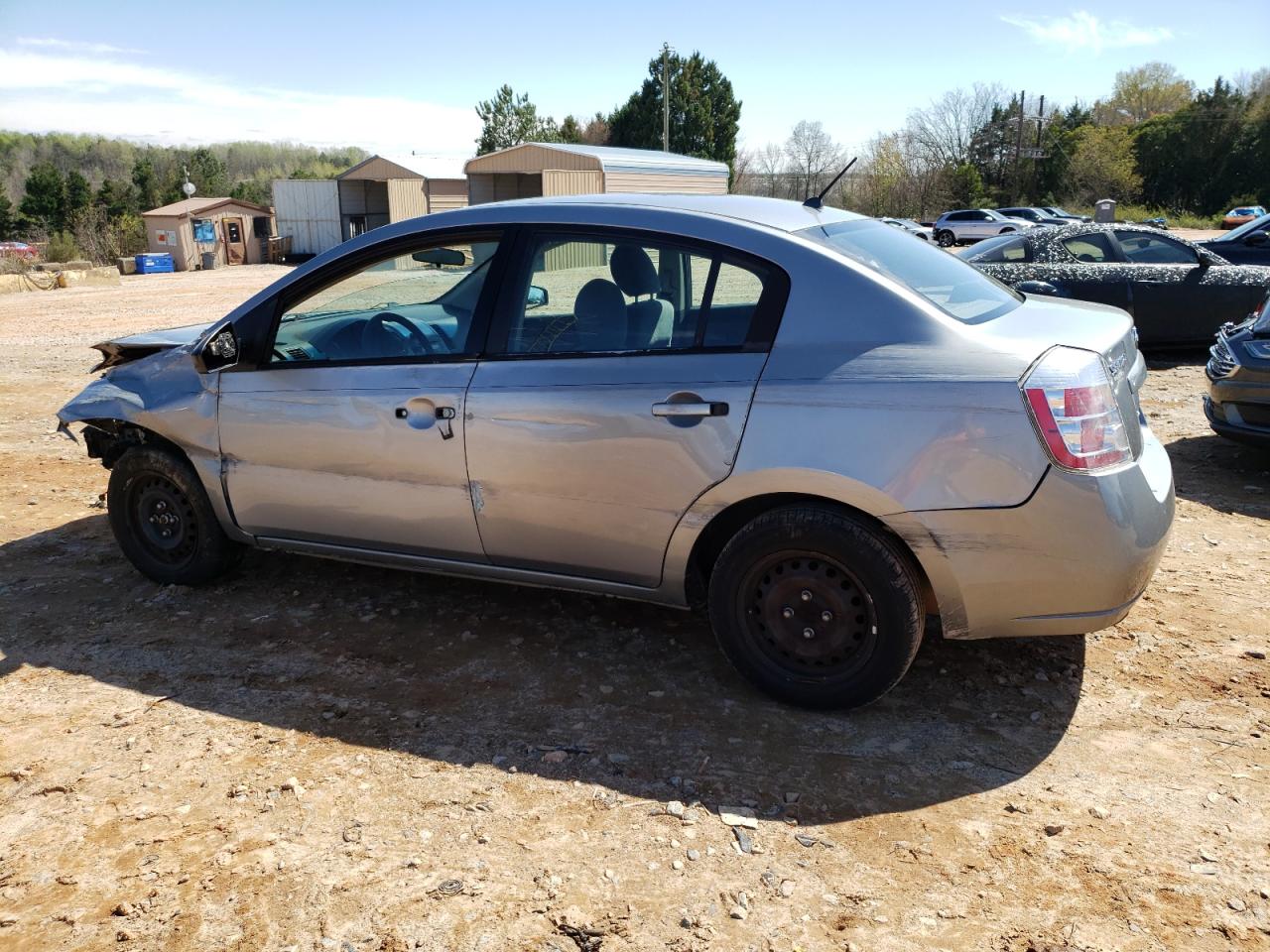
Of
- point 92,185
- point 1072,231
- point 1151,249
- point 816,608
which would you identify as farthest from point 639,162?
point 92,185

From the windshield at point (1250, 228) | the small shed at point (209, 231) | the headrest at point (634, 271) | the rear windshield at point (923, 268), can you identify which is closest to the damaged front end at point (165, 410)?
the headrest at point (634, 271)

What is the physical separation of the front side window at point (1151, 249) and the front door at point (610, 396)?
9223 millimetres

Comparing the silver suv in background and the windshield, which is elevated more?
the silver suv in background

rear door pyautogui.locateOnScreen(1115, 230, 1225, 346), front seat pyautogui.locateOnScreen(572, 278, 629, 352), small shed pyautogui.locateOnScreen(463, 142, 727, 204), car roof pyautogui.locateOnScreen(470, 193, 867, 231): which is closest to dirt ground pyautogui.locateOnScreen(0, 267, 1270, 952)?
front seat pyautogui.locateOnScreen(572, 278, 629, 352)

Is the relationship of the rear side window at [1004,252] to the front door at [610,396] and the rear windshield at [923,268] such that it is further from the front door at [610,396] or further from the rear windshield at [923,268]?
the front door at [610,396]

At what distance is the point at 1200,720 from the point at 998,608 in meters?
0.96

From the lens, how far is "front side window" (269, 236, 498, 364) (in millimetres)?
3961

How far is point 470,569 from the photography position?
4020 mm

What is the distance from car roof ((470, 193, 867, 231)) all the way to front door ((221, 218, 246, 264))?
45068 millimetres

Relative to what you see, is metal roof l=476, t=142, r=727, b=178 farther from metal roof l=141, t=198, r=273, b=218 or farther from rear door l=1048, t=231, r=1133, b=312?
rear door l=1048, t=231, r=1133, b=312

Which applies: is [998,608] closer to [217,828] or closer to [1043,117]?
[217,828]

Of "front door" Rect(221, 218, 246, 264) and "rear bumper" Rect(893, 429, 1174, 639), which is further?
"front door" Rect(221, 218, 246, 264)

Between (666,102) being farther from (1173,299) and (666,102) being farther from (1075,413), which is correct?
(1075,413)

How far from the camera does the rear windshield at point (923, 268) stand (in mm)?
3459
